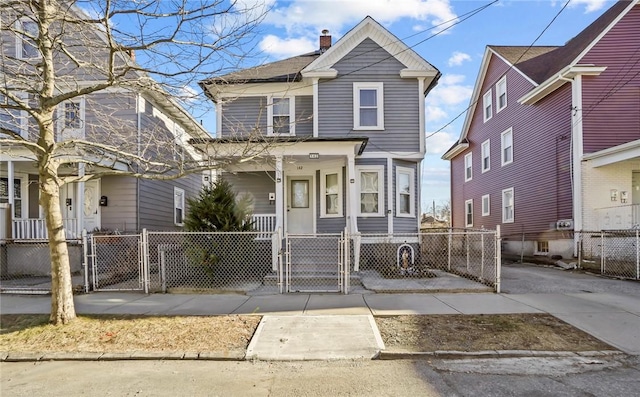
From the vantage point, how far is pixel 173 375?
4.15 metres

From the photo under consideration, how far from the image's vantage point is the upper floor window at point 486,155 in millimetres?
18891

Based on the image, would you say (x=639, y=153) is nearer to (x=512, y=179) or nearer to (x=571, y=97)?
(x=571, y=97)

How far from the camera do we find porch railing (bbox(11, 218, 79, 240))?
10.9 m

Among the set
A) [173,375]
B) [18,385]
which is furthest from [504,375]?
[18,385]

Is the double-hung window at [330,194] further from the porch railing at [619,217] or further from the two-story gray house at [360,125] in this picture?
the porch railing at [619,217]

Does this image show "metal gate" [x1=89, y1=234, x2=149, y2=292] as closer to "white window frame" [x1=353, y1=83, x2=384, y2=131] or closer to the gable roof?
"white window frame" [x1=353, y1=83, x2=384, y2=131]

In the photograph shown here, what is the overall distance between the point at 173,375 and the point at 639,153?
41.7 feet

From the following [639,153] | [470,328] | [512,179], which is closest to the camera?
[470,328]

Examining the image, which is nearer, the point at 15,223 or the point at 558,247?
the point at 15,223

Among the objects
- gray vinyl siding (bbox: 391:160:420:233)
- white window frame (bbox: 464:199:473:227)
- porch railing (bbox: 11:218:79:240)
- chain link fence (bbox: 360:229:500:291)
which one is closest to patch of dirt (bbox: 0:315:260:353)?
chain link fence (bbox: 360:229:500:291)

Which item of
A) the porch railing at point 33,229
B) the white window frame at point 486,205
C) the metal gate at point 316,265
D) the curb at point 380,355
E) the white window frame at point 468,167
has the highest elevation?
the white window frame at point 468,167

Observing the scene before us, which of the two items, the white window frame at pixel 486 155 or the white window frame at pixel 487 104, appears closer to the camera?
the white window frame at pixel 487 104

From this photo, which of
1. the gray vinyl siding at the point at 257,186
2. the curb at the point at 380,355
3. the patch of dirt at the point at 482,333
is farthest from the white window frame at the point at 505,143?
the curb at the point at 380,355

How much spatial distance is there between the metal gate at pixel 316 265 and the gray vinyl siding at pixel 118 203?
5.53 meters
